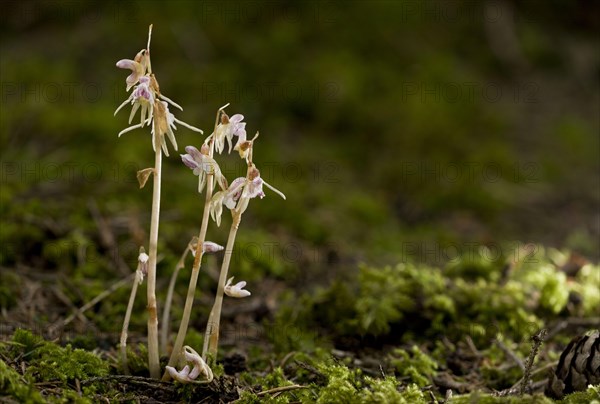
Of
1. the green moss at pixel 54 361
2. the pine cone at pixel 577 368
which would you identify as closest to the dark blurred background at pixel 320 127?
the green moss at pixel 54 361

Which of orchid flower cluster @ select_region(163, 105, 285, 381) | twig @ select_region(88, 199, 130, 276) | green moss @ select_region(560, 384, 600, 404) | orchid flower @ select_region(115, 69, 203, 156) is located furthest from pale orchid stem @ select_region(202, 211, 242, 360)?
twig @ select_region(88, 199, 130, 276)

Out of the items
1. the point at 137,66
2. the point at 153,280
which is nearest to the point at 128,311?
the point at 153,280

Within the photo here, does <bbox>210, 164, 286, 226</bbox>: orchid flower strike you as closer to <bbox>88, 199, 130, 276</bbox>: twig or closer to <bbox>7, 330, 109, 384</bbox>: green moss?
<bbox>7, 330, 109, 384</bbox>: green moss

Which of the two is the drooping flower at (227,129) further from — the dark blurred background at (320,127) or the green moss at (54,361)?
the dark blurred background at (320,127)

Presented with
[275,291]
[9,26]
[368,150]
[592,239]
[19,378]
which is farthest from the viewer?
[9,26]

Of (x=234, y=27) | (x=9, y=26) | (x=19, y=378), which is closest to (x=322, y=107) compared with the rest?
(x=234, y=27)

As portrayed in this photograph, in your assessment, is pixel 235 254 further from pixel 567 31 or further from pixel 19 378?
pixel 567 31
